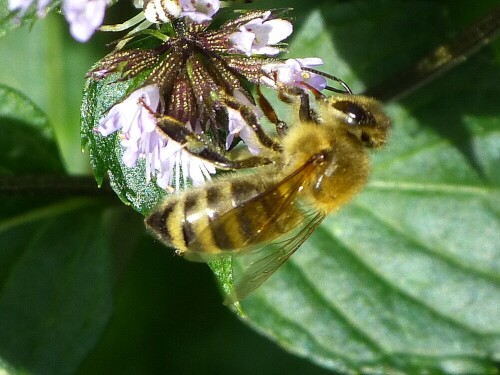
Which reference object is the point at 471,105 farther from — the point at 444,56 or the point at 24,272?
the point at 24,272

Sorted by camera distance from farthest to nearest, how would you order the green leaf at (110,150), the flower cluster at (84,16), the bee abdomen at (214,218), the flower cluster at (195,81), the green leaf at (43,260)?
the green leaf at (43,260) → the green leaf at (110,150) → the flower cluster at (195,81) → the bee abdomen at (214,218) → the flower cluster at (84,16)

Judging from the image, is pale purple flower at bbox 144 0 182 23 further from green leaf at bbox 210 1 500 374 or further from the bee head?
green leaf at bbox 210 1 500 374

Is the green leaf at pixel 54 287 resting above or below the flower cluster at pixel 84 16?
below

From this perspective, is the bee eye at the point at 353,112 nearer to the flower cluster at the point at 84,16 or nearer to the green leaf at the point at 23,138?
the flower cluster at the point at 84,16

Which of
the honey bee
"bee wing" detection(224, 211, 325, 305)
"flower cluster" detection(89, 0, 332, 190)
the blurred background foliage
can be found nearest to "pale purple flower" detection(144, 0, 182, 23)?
"flower cluster" detection(89, 0, 332, 190)

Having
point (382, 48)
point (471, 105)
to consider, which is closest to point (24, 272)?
point (382, 48)

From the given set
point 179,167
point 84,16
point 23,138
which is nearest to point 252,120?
point 179,167

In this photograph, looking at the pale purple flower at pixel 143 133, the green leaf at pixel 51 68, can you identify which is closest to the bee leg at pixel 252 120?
the pale purple flower at pixel 143 133
